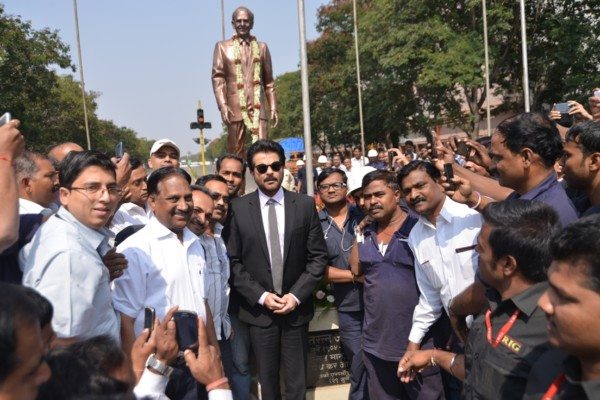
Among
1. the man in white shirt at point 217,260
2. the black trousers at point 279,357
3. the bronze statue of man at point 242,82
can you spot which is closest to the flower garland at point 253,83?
the bronze statue of man at point 242,82

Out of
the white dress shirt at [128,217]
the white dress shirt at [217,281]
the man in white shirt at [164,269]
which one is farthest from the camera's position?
the white dress shirt at [128,217]

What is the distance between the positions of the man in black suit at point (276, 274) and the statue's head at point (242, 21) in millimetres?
3907

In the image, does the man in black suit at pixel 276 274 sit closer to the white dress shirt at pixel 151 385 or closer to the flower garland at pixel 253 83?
the white dress shirt at pixel 151 385

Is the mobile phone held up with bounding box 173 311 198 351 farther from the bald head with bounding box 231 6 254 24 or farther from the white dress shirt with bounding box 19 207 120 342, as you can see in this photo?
the bald head with bounding box 231 6 254 24

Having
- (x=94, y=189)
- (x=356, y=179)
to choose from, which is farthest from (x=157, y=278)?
(x=356, y=179)

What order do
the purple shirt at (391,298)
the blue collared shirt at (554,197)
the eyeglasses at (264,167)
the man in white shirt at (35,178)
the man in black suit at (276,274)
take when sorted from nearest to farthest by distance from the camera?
1. the blue collared shirt at (554,197)
2. the man in white shirt at (35,178)
3. the purple shirt at (391,298)
4. the man in black suit at (276,274)
5. the eyeglasses at (264,167)

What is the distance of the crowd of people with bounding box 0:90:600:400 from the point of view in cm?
175

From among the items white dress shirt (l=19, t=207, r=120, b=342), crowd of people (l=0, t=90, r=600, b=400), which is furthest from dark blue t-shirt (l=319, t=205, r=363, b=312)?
white dress shirt (l=19, t=207, r=120, b=342)

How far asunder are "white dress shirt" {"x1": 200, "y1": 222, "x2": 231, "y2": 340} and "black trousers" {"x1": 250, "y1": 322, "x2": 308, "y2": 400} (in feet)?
1.00

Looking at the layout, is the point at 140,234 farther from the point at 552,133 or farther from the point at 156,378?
the point at 552,133

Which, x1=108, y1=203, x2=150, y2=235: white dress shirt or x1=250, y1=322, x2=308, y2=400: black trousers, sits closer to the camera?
x1=250, y1=322, x2=308, y2=400: black trousers

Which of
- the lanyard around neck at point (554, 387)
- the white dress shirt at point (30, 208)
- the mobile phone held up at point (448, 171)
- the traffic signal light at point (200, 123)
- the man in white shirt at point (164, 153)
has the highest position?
the traffic signal light at point (200, 123)

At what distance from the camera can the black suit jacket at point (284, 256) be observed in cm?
443

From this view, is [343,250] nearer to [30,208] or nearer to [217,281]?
[217,281]
